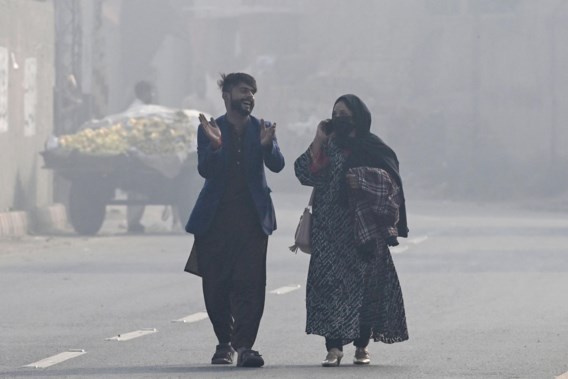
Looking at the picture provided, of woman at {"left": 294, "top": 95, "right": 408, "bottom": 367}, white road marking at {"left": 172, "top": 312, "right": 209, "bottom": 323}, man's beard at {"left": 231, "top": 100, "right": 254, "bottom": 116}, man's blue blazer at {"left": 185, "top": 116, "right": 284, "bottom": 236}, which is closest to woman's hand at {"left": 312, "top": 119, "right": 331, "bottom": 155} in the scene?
woman at {"left": 294, "top": 95, "right": 408, "bottom": 367}

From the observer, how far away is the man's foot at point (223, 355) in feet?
33.9

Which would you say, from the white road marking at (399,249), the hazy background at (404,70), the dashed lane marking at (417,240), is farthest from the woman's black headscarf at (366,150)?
the hazy background at (404,70)

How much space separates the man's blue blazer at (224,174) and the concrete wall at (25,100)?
1614 centimetres

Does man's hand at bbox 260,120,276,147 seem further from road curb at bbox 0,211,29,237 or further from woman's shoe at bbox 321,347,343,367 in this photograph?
road curb at bbox 0,211,29,237

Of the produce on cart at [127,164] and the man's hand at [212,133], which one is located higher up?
the man's hand at [212,133]

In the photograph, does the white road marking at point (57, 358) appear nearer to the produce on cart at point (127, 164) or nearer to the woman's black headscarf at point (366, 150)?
the woman's black headscarf at point (366, 150)

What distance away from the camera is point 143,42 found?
57.7m

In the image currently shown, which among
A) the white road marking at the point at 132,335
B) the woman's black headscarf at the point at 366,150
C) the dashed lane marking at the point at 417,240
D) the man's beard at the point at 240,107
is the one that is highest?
the man's beard at the point at 240,107

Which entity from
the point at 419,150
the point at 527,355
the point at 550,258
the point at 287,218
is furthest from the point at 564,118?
the point at 527,355

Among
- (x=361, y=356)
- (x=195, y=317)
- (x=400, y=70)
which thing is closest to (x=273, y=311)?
(x=195, y=317)

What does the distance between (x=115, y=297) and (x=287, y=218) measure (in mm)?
16486

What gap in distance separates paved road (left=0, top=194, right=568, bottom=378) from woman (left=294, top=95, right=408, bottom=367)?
280 millimetres

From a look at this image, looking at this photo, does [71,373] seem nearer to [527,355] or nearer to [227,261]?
[227,261]

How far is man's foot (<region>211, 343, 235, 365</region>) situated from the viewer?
407 inches
